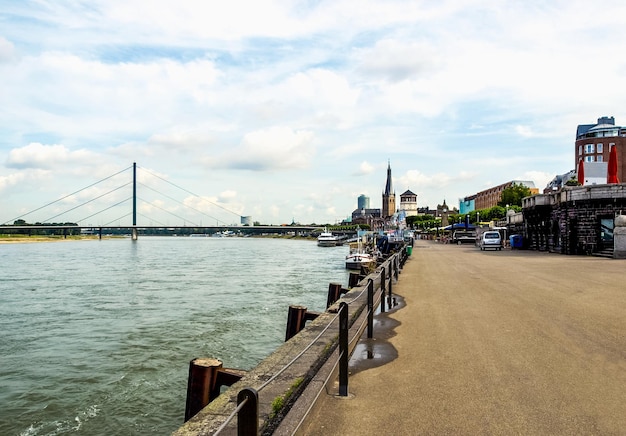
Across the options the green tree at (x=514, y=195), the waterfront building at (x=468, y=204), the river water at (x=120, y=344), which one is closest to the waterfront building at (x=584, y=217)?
the river water at (x=120, y=344)

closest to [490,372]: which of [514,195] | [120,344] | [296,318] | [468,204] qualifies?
[296,318]

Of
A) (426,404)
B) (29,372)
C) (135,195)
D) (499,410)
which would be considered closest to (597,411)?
(499,410)

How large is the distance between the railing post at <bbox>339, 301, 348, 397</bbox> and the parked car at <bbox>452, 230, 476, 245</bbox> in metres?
63.1

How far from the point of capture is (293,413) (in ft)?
17.8

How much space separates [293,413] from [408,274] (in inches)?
731

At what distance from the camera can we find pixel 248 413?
132 inches

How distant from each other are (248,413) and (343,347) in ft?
9.68

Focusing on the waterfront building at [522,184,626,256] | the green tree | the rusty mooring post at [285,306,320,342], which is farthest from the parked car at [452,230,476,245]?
the rusty mooring post at [285,306,320,342]

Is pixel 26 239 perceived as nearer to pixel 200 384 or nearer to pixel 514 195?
pixel 514 195

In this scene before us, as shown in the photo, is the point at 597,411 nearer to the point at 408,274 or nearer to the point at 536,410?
the point at 536,410

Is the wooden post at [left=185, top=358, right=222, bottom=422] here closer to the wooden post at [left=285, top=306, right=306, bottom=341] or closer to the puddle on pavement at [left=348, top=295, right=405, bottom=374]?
the puddle on pavement at [left=348, top=295, right=405, bottom=374]

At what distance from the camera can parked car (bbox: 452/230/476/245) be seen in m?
67.1

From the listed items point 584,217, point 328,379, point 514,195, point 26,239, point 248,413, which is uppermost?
point 514,195

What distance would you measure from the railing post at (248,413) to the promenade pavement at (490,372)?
211 centimetres
